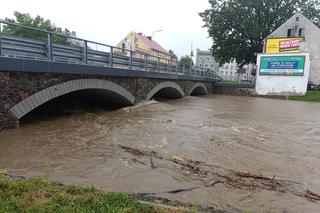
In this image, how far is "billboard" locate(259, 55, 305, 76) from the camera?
102 ft

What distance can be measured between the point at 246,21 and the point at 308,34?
7994 millimetres

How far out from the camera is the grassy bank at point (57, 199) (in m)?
3.27

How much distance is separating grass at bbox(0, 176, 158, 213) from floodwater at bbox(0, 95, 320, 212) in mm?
906

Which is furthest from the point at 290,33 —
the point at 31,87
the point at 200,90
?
the point at 31,87

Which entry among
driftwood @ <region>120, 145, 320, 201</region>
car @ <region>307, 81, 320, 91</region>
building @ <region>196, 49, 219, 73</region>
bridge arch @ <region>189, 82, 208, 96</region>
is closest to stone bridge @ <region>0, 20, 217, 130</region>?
driftwood @ <region>120, 145, 320, 201</region>

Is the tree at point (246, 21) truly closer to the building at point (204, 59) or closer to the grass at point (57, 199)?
the grass at point (57, 199)

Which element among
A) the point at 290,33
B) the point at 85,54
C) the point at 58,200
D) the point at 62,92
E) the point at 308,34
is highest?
the point at 290,33

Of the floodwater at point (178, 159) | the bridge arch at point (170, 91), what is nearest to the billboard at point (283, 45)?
the bridge arch at point (170, 91)

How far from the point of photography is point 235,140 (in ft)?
28.2

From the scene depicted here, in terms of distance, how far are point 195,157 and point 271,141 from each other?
3198 mm

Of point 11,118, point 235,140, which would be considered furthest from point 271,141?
point 11,118

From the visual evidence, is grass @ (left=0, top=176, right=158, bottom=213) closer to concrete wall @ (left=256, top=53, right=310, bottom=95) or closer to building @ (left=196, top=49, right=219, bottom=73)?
concrete wall @ (left=256, top=53, right=310, bottom=95)

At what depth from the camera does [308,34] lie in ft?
122

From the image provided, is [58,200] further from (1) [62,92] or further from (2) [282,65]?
(2) [282,65]
